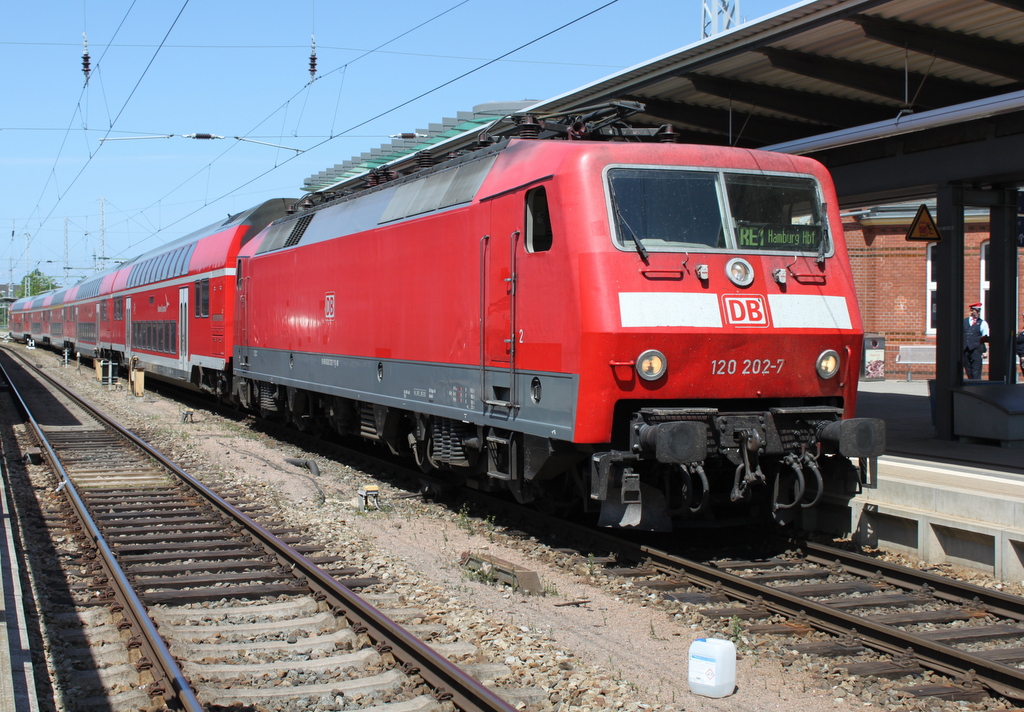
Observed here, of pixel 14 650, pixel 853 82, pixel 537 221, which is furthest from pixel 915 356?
pixel 14 650

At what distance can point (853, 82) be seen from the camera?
10.9 m

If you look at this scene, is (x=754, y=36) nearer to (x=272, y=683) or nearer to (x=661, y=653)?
(x=661, y=653)

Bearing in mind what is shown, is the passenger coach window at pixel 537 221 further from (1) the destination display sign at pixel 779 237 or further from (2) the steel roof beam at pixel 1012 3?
(2) the steel roof beam at pixel 1012 3

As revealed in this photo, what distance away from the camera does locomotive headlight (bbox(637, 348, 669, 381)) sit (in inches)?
280

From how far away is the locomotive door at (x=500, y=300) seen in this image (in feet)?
26.5

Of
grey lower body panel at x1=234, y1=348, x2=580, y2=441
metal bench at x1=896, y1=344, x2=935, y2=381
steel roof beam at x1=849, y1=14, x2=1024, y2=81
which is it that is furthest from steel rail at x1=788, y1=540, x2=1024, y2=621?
metal bench at x1=896, y1=344, x2=935, y2=381

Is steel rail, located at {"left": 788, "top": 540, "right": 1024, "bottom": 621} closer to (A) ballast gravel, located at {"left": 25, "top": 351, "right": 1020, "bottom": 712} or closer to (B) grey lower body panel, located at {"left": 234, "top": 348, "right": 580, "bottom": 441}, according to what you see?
(A) ballast gravel, located at {"left": 25, "top": 351, "right": 1020, "bottom": 712}

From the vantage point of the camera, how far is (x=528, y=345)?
7.88 meters

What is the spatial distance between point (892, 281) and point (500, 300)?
19.3m

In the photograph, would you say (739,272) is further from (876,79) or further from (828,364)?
(876,79)

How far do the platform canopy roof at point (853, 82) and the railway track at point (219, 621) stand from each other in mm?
4787

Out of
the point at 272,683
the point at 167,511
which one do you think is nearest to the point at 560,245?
the point at 272,683

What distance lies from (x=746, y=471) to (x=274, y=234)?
401 inches

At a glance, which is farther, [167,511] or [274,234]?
[274,234]
